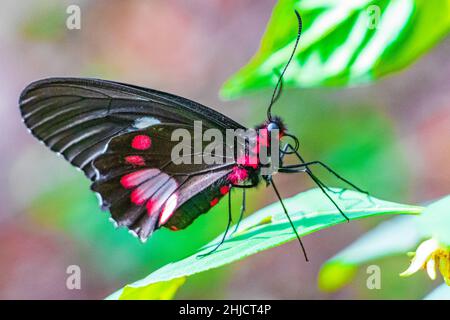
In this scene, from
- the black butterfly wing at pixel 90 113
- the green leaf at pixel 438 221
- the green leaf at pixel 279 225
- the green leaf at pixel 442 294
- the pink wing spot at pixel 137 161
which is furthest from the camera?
the pink wing spot at pixel 137 161

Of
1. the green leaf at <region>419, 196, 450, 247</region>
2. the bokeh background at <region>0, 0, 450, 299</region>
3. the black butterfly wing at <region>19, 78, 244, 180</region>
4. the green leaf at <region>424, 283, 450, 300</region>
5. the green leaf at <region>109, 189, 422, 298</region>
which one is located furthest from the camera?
the bokeh background at <region>0, 0, 450, 299</region>

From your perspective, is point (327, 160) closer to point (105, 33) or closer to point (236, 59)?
point (236, 59)

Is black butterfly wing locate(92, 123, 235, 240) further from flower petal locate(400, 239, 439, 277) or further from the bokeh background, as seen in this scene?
the bokeh background

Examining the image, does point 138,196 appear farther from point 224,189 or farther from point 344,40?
point 344,40

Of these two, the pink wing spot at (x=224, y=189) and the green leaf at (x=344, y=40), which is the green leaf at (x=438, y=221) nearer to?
the green leaf at (x=344, y=40)

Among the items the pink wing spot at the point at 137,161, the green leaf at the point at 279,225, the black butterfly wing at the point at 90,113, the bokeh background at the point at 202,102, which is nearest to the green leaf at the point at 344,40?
the green leaf at the point at 279,225

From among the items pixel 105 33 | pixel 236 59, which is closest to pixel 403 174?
pixel 236 59

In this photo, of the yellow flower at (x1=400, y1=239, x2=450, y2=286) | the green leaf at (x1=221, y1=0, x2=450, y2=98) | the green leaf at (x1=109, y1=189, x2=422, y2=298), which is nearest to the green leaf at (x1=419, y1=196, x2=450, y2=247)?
the green leaf at (x1=109, y1=189, x2=422, y2=298)
